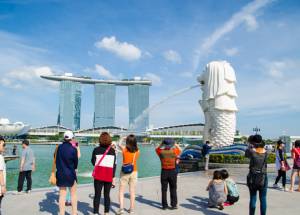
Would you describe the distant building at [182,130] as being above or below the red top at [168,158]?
above

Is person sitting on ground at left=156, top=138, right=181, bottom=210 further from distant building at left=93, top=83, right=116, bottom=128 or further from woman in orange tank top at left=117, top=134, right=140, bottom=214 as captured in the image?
distant building at left=93, top=83, right=116, bottom=128

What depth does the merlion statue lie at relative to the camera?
20172 millimetres

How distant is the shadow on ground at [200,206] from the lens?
623cm

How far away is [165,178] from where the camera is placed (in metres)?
6.30

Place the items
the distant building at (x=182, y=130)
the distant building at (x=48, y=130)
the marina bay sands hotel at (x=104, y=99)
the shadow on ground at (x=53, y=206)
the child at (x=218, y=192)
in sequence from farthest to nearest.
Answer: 1. the marina bay sands hotel at (x=104, y=99)
2. the distant building at (x=182, y=130)
3. the distant building at (x=48, y=130)
4. the child at (x=218, y=192)
5. the shadow on ground at (x=53, y=206)

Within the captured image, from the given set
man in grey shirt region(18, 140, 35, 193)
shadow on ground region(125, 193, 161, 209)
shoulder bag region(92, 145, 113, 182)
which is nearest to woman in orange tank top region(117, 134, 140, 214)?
shoulder bag region(92, 145, 113, 182)

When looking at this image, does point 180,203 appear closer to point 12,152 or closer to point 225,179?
point 225,179

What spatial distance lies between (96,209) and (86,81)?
160 m

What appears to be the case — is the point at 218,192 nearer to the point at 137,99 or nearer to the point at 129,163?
the point at 129,163

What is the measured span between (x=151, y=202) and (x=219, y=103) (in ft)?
46.5

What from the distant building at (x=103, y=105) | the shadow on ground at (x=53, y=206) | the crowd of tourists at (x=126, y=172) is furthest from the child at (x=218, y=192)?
the distant building at (x=103, y=105)

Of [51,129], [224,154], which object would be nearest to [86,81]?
[51,129]

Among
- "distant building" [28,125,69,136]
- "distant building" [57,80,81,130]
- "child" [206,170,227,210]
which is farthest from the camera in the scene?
"distant building" [57,80,81,130]

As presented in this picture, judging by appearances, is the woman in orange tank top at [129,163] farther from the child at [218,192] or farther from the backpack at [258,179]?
the backpack at [258,179]
